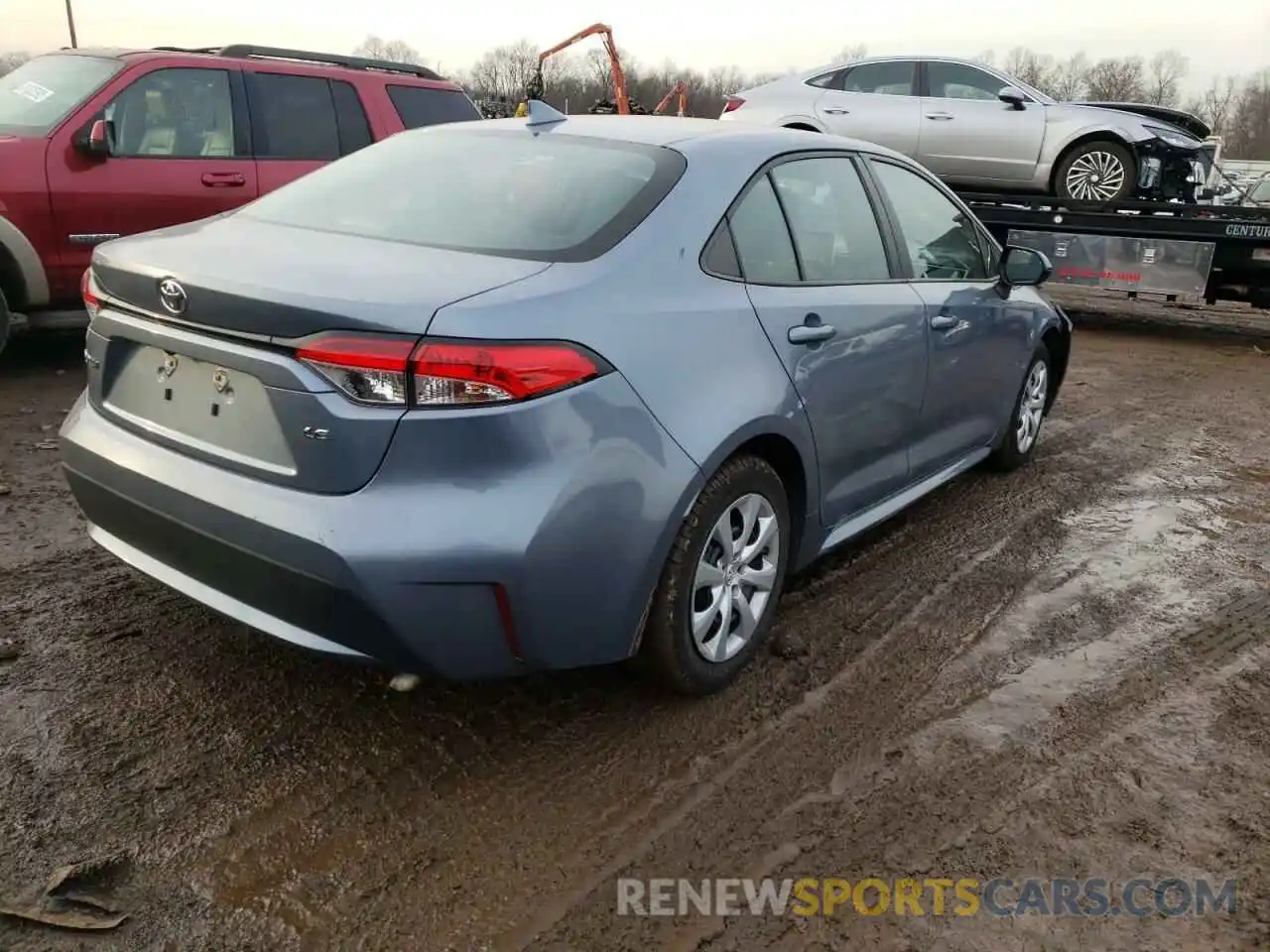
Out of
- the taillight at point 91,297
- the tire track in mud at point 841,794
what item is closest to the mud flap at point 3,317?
the taillight at point 91,297

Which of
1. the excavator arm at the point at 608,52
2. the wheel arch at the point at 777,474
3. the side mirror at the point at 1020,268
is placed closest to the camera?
the wheel arch at the point at 777,474

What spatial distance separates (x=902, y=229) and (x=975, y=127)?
6.86 m

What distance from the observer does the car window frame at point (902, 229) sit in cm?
387

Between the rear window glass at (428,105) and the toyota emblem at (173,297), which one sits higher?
the rear window glass at (428,105)

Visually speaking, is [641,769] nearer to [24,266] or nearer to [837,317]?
[837,317]

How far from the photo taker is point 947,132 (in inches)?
394

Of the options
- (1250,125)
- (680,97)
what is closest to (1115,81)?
(1250,125)

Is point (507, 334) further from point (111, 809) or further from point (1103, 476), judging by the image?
point (1103, 476)

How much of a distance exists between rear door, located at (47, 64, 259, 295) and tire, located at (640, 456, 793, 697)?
477cm

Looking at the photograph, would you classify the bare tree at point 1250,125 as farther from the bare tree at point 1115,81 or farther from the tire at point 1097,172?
the tire at point 1097,172

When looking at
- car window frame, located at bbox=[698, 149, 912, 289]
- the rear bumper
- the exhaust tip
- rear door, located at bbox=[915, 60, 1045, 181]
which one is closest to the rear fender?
the rear bumper

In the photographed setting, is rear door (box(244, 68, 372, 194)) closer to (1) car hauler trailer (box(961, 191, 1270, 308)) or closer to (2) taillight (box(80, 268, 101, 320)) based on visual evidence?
(2) taillight (box(80, 268, 101, 320))

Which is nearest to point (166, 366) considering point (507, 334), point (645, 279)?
point (507, 334)

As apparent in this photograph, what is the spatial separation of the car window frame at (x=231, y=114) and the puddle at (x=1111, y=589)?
5438mm
